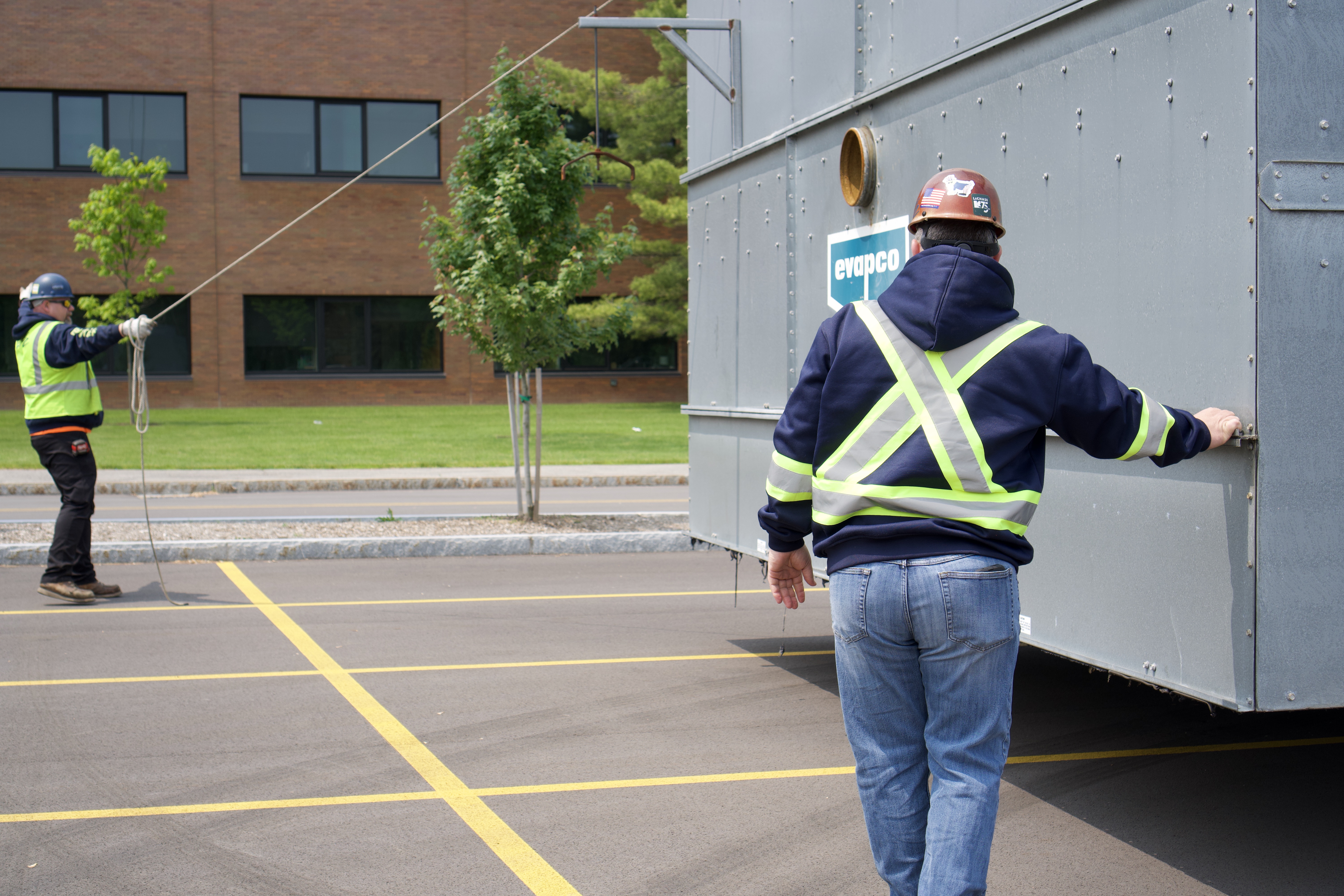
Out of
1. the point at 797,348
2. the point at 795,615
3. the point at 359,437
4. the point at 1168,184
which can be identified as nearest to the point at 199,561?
the point at 795,615

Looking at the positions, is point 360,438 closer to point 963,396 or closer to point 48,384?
point 48,384

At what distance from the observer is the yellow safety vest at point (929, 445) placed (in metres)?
3.08

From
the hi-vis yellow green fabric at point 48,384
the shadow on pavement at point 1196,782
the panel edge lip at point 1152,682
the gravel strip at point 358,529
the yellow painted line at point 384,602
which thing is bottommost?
the shadow on pavement at point 1196,782

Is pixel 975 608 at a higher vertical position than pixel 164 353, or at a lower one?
lower

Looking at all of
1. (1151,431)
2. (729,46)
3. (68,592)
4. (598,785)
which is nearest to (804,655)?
(598,785)

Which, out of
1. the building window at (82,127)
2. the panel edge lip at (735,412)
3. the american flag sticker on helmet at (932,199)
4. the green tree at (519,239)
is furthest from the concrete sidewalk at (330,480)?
the building window at (82,127)

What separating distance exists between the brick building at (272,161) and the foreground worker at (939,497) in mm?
30834

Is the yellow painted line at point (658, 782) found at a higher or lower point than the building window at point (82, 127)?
lower

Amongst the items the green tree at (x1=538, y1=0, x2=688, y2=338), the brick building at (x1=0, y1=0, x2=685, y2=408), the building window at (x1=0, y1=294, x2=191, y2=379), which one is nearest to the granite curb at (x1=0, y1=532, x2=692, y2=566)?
the green tree at (x1=538, y1=0, x2=688, y2=338)

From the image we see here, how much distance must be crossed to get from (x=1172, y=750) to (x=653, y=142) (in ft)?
93.4

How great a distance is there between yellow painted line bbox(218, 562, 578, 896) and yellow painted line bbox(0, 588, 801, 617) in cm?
90

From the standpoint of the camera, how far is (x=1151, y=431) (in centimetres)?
328

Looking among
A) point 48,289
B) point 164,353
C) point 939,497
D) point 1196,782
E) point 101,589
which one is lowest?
point 1196,782

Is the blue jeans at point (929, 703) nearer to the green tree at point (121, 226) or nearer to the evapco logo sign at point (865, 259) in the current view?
the evapco logo sign at point (865, 259)
